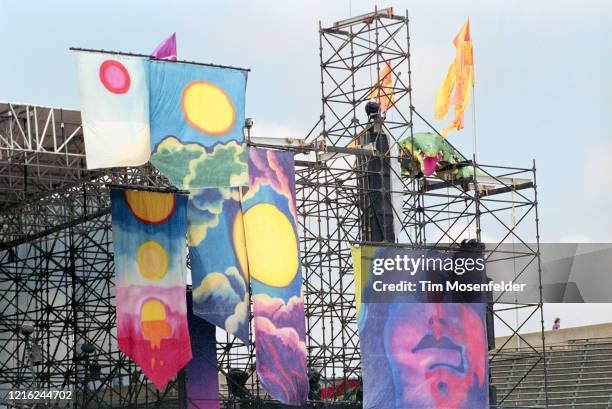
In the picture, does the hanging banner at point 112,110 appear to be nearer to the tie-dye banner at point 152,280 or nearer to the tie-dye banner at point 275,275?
the tie-dye banner at point 152,280

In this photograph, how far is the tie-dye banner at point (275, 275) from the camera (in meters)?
39.7

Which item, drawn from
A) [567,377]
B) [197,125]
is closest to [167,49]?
[197,125]

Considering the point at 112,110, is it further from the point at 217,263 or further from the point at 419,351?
the point at 419,351

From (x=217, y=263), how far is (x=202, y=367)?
12.8ft

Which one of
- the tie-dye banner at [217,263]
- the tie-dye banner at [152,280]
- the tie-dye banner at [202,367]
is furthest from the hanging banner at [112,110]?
the tie-dye banner at [202,367]

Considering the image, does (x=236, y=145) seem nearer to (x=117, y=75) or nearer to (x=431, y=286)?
(x=117, y=75)

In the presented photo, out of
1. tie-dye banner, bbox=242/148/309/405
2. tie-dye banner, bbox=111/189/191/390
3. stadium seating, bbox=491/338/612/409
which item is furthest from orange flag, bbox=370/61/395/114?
stadium seating, bbox=491/338/612/409

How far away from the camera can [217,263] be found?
130ft

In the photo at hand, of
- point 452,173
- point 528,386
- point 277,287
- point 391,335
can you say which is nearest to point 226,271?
point 277,287

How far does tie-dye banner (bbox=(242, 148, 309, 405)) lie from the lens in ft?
130

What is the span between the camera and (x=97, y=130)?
37.2 meters

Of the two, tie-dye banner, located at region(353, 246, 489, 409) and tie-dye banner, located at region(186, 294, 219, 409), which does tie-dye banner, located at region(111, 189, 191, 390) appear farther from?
tie-dye banner, located at region(353, 246, 489, 409)

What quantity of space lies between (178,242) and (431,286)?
7657 millimetres

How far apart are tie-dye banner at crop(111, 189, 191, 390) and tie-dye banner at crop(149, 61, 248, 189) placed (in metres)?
1.63
